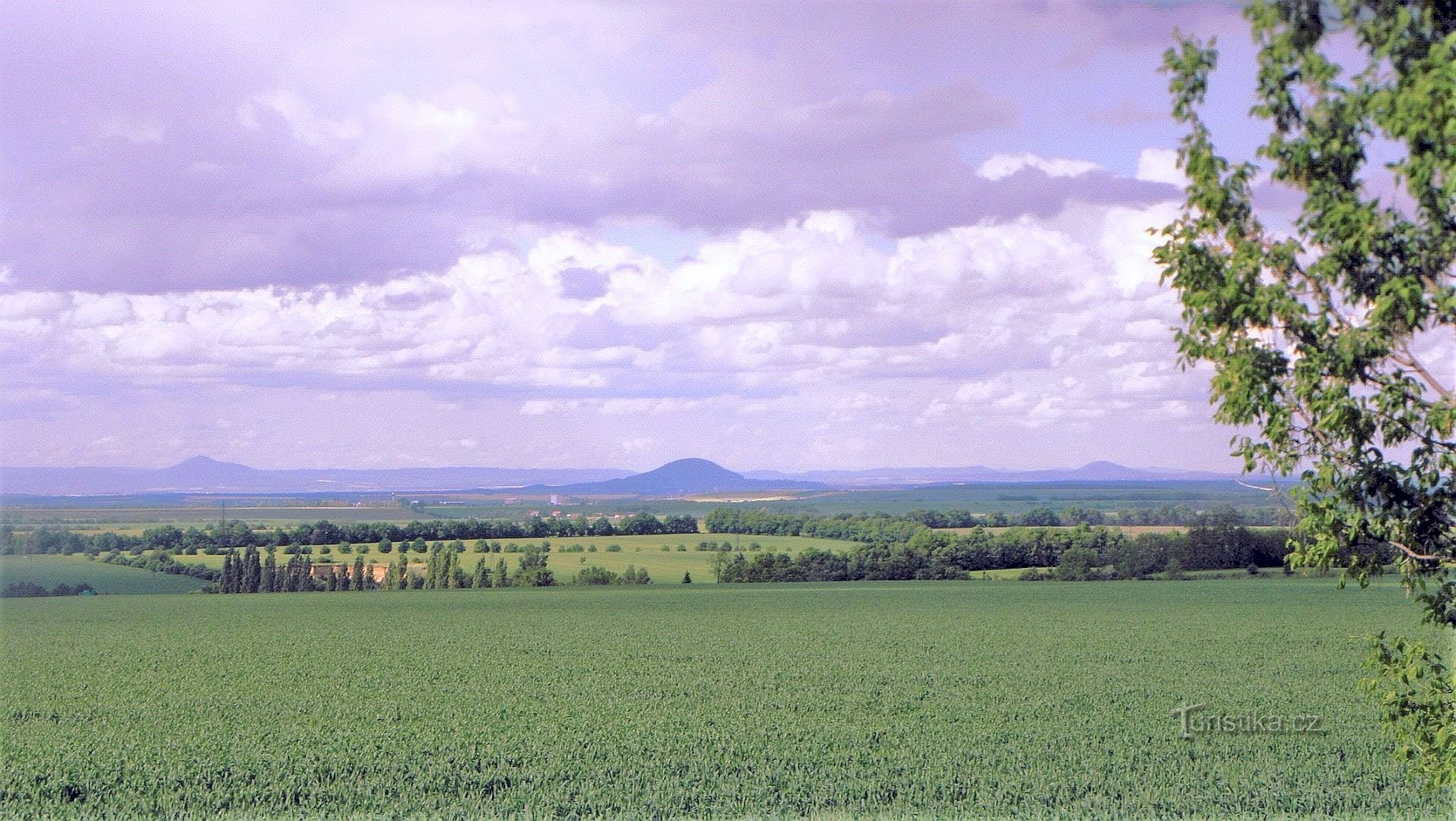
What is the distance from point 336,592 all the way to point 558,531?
3355 cm

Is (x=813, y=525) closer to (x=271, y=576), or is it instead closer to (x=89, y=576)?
(x=271, y=576)

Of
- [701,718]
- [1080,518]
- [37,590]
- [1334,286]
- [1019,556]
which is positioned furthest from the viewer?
[1080,518]

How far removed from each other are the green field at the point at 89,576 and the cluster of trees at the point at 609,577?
24332mm

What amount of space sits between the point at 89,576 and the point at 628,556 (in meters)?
36.5

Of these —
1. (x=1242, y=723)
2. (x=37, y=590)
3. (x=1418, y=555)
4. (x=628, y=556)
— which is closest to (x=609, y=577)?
(x=628, y=556)

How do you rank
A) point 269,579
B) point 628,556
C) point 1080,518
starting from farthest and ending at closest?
point 1080,518, point 628,556, point 269,579

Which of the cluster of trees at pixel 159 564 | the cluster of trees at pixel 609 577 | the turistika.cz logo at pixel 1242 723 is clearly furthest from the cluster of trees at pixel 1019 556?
the turistika.cz logo at pixel 1242 723

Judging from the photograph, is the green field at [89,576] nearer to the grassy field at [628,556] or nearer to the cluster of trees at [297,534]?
the cluster of trees at [297,534]

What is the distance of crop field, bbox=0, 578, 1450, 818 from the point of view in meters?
14.5

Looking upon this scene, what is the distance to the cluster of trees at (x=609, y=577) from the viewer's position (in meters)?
71.2

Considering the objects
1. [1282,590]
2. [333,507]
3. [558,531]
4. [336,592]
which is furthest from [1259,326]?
[333,507]

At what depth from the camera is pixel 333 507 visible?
7456 inches

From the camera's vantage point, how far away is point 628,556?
82875mm

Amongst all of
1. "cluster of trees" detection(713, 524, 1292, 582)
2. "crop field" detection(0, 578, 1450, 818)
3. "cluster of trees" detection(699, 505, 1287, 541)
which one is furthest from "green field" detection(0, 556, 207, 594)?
"cluster of trees" detection(699, 505, 1287, 541)
